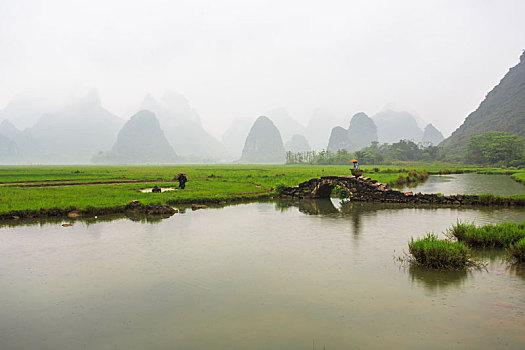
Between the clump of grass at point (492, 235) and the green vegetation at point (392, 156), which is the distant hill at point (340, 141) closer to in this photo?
the green vegetation at point (392, 156)

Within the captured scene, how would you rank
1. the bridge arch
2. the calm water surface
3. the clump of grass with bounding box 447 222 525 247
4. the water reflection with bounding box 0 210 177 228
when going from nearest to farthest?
the calm water surface, the clump of grass with bounding box 447 222 525 247, the water reflection with bounding box 0 210 177 228, the bridge arch

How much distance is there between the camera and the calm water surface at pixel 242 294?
5.29 m

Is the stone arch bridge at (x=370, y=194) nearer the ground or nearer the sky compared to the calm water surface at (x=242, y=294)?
nearer the sky

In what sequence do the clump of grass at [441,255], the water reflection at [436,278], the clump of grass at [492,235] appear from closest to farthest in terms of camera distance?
1. the water reflection at [436,278]
2. the clump of grass at [441,255]
3. the clump of grass at [492,235]

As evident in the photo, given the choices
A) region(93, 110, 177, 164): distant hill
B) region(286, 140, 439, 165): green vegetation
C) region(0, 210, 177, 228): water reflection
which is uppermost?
region(93, 110, 177, 164): distant hill

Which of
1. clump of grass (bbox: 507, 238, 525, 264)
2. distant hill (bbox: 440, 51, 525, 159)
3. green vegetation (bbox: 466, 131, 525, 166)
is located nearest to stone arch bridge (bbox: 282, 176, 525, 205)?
clump of grass (bbox: 507, 238, 525, 264)

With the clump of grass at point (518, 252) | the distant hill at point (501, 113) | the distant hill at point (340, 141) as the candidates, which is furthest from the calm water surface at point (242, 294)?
the distant hill at point (340, 141)

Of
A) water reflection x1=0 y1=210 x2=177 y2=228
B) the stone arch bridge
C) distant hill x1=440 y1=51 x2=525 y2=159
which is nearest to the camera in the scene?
water reflection x1=0 y1=210 x2=177 y2=228

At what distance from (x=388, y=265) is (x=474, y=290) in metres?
1.96

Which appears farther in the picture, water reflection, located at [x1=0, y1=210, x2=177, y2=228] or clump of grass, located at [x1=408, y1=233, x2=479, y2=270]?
water reflection, located at [x1=0, y1=210, x2=177, y2=228]

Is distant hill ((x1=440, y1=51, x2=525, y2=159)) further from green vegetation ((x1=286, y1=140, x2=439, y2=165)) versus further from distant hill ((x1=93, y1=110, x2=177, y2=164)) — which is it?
distant hill ((x1=93, y1=110, x2=177, y2=164))

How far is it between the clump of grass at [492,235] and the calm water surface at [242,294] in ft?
1.58

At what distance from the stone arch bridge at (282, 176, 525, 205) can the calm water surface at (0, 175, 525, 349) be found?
25.4ft

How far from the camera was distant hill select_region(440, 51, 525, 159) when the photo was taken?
84588 millimetres
